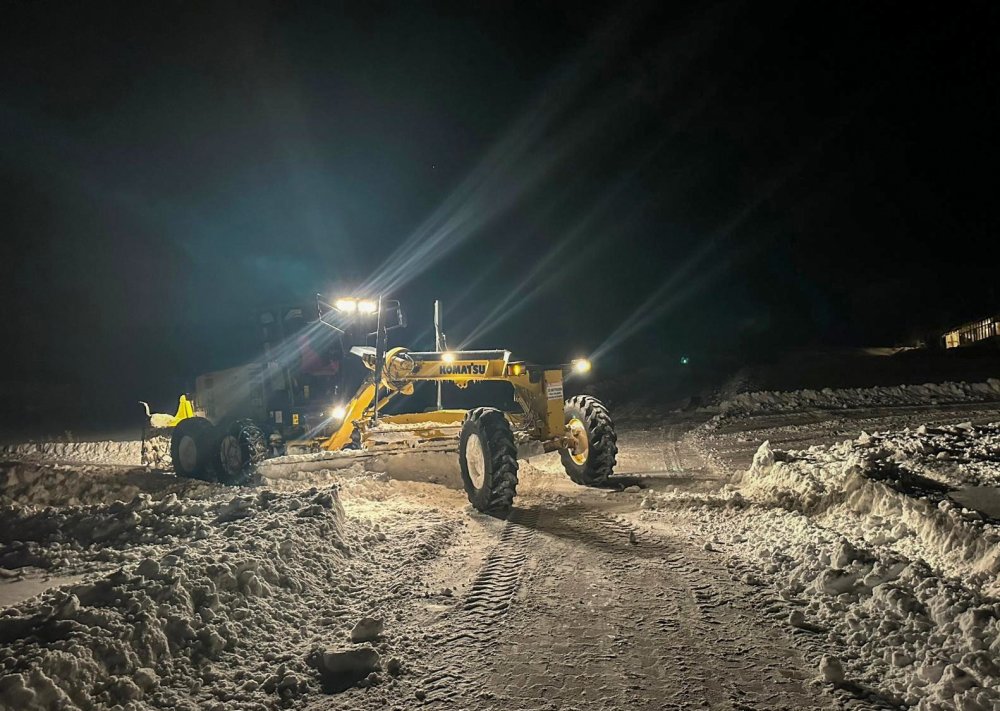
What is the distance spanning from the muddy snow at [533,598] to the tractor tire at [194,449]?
3.89 m

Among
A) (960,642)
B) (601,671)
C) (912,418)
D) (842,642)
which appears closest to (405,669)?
(601,671)

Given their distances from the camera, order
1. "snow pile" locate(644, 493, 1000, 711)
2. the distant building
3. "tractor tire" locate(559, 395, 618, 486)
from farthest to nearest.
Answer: the distant building
"tractor tire" locate(559, 395, 618, 486)
"snow pile" locate(644, 493, 1000, 711)

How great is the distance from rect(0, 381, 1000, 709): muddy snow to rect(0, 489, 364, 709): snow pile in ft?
0.05

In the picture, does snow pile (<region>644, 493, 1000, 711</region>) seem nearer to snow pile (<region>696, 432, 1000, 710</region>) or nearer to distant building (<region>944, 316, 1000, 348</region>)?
snow pile (<region>696, 432, 1000, 710</region>)

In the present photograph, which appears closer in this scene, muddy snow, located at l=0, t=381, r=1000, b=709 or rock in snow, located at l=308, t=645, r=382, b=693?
muddy snow, located at l=0, t=381, r=1000, b=709

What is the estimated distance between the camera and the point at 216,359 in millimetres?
13898

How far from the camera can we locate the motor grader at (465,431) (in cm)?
836

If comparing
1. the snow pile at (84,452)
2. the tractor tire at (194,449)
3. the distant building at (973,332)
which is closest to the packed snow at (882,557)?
the tractor tire at (194,449)

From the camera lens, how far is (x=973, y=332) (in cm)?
4681

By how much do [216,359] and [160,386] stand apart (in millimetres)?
39567

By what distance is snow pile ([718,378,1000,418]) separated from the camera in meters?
19.9

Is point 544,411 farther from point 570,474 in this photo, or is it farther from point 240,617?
point 240,617

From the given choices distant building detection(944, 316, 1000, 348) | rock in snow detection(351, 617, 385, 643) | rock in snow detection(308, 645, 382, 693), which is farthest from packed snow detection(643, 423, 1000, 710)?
distant building detection(944, 316, 1000, 348)

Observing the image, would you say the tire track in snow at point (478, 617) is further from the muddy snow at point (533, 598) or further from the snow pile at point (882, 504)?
the snow pile at point (882, 504)
